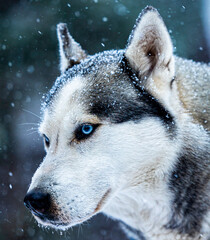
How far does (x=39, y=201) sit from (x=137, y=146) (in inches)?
23.7

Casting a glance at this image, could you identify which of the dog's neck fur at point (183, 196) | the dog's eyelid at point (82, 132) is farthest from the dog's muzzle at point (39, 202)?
the dog's neck fur at point (183, 196)

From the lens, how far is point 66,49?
2412 mm

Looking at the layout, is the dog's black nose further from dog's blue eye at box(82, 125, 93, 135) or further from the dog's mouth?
dog's blue eye at box(82, 125, 93, 135)

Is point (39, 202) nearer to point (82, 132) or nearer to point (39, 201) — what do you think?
point (39, 201)

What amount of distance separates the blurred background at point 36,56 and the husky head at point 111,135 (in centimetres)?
186

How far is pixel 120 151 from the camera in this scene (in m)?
1.76

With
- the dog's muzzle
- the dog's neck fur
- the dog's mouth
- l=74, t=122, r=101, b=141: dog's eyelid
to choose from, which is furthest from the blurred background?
the dog's muzzle

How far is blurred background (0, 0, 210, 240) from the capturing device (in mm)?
4000

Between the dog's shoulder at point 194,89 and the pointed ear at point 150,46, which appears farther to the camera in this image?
the dog's shoulder at point 194,89

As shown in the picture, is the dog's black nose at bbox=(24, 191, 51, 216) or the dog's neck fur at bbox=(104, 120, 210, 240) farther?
the dog's neck fur at bbox=(104, 120, 210, 240)

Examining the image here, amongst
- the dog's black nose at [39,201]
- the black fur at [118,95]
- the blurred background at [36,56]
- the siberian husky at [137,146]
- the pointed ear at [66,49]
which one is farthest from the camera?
the blurred background at [36,56]

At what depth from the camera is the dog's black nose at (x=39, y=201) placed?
62.8 inches

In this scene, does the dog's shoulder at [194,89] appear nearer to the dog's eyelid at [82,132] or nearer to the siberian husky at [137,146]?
the siberian husky at [137,146]

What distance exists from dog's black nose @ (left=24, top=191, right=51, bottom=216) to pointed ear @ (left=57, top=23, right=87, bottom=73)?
1.12 metres
